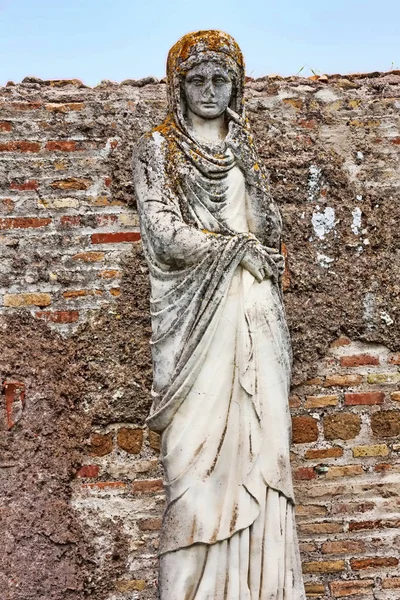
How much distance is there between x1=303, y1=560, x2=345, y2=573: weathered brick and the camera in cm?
457

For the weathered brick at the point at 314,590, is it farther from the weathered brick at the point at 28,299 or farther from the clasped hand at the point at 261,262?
the weathered brick at the point at 28,299

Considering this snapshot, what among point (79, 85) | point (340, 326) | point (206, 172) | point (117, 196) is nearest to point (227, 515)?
point (206, 172)

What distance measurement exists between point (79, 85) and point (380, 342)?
2121 millimetres

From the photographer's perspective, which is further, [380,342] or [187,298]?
[380,342]

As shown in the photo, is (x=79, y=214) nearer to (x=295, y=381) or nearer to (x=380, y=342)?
(x=295, y=381)

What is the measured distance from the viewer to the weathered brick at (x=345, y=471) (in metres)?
4.68

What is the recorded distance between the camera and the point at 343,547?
4617mm

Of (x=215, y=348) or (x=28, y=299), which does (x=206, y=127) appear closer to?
(x=215, y=348)

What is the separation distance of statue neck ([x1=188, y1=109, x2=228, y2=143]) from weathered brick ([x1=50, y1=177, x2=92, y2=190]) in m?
1.23

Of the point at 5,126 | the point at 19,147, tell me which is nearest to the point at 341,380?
the point at 19,147

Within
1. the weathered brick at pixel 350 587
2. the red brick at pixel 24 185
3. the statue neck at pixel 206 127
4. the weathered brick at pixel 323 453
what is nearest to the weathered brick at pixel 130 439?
the weathered brick at pixel 323 453

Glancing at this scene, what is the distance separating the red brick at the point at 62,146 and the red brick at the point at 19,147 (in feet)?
0.23

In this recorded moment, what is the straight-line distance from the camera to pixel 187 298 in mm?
3434

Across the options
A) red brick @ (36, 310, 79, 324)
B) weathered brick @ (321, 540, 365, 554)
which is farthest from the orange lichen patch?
weathered brick @ (321, 540, 365, 554)
